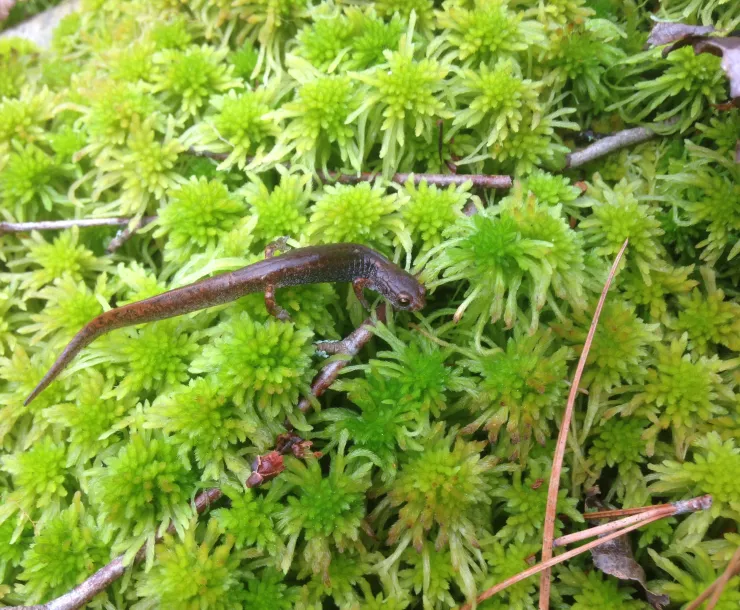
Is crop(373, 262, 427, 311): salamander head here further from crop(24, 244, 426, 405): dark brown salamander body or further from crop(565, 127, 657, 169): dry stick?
crop(565, 127, 657, 169): dry stick

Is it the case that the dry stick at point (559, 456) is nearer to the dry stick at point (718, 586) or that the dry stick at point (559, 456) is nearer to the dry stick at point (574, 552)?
the dry stick at point (574, 552)

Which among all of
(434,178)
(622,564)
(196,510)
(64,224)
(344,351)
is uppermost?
(64,224)

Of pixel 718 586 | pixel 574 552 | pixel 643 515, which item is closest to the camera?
pixel 718 586

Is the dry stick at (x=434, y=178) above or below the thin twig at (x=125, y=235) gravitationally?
below


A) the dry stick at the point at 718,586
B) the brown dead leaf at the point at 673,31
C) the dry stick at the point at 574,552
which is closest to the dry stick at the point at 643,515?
the dry stick at the point at 574,552

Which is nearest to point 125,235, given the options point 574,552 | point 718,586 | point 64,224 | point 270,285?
point 64,224

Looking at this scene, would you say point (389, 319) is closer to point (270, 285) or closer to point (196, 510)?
point (270, 285)

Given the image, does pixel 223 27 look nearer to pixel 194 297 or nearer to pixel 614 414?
pixel 194 297

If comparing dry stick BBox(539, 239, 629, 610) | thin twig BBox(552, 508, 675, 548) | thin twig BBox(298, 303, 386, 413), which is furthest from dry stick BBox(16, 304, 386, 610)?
thin twig BBox(552, 508, 675, 548)

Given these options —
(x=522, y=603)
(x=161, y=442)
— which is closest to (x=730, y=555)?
(x=522, y=603)
